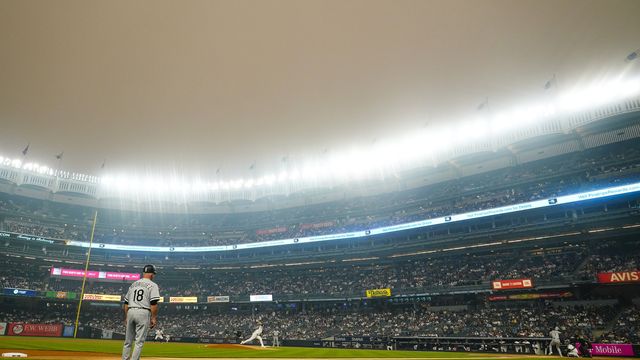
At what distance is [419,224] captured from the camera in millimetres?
44156

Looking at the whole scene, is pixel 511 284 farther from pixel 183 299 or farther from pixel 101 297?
pixel 101 297

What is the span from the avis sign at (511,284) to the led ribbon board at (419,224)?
7.54 m

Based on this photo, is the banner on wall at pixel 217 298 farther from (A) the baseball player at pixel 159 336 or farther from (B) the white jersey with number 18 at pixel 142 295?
(B) the white jersey with number 18 at pixel 142 295

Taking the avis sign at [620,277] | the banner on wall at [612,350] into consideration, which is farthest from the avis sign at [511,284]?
the banner on wall at [612,350]

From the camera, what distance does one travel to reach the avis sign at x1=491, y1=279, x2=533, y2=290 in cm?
3334

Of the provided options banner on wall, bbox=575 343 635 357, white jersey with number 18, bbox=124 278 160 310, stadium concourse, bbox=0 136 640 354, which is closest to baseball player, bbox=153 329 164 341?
stadium concourse, bbox=0 136 640 354

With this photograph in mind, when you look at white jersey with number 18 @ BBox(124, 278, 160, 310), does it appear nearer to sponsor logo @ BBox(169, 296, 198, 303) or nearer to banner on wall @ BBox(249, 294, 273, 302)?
banner on wall @ BBox(249, 294, 273, 302)

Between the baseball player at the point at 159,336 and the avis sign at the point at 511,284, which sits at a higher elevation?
the avis sign at the point at 511,284

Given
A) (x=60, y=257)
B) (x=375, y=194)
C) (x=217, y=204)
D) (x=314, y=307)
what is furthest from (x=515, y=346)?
(x=60, y=257)

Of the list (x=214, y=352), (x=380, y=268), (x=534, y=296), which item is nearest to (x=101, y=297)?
(x=214, y=352)

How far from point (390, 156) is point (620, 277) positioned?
25.1 m

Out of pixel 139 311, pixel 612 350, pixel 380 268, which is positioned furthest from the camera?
pixel 380 268

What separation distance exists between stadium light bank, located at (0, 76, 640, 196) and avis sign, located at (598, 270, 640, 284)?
14.5m

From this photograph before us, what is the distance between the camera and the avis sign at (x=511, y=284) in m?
33.3
